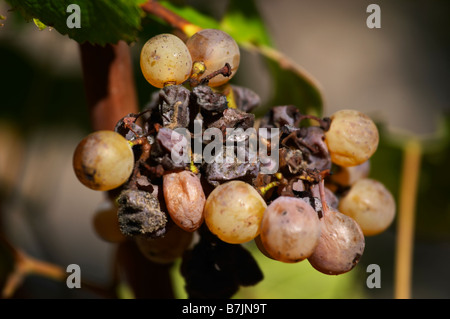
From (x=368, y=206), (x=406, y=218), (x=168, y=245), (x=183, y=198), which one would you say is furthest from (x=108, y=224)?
(x=406, y=218)

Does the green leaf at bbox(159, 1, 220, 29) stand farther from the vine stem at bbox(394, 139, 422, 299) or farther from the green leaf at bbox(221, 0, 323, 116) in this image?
the vine stem at bbox(394, 139, 422, 299)

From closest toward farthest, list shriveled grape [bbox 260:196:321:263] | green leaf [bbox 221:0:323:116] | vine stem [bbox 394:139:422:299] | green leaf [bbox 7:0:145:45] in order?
1. shriveled grape [bbox 260:196:321:263]
2. green leaf [bbox 7:0:145:45]
3. green leaf [bbox 221:0:323:116]
4. vine stem [bbox 394:139:422:299]

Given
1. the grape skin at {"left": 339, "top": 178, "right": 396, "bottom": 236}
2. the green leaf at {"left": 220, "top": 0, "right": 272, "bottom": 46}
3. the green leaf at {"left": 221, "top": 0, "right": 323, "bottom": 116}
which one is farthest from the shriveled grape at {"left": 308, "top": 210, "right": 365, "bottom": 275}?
the green leaf at {"left": 220, "top": 0, "right": 272, "bottom": 46}

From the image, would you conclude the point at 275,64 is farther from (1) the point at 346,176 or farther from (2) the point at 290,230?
(2) the point at 290,230

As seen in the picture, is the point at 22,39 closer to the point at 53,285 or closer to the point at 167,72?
the point at 53,285

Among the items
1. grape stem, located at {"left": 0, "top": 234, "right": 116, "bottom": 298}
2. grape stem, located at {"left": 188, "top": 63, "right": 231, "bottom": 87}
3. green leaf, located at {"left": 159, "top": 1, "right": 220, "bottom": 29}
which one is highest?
green leaf, located at {"left": 159, "top": 1, "right": 220, "bottom": 29}

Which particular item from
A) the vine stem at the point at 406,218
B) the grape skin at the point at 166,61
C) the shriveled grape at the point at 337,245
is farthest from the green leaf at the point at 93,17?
the vine stem at the point at 406,218

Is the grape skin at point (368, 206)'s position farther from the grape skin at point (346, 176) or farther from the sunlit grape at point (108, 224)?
the sunlit grape at point (108, 224)
